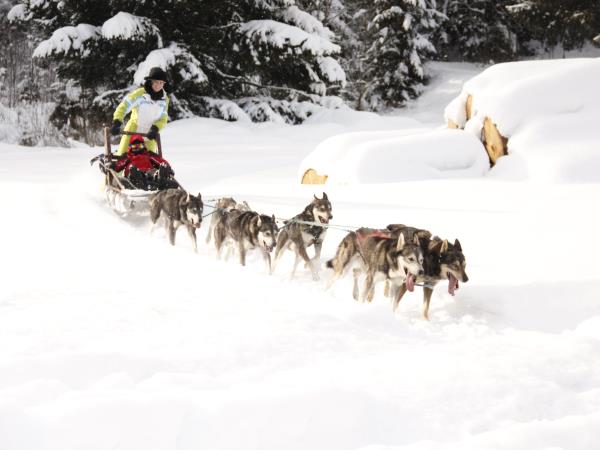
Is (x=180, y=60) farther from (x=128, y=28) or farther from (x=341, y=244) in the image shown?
(x=341, y=244)

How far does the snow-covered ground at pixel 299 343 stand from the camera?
2346 mm

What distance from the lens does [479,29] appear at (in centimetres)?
2862

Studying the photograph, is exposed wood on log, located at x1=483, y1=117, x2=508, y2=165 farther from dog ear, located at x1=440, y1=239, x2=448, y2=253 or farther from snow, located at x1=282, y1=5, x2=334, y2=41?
snow, located at x1=282, y1=5, x2=334, y2=41

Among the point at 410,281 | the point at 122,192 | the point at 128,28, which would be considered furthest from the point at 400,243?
the point at 128,28

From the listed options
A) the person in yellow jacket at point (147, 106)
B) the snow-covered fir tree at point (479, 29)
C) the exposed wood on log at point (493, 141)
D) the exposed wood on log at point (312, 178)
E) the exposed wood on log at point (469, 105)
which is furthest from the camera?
the snow-covered fir tree at point (479, 29)

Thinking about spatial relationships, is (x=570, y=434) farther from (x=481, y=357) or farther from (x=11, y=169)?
(x=11, y=169)

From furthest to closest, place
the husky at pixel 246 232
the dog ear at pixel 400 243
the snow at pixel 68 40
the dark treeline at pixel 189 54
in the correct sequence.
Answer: the dark treeline at pixel 189 54
the snow at pixel 68 40
the husky at pixel 246 232
the dog ear at pixel 400 243

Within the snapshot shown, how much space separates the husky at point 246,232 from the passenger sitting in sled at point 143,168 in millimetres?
1827

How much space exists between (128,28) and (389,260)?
12935 millimetres

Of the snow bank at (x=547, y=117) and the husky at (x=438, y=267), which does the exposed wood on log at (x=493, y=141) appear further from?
the husky at (x=438, y=267)

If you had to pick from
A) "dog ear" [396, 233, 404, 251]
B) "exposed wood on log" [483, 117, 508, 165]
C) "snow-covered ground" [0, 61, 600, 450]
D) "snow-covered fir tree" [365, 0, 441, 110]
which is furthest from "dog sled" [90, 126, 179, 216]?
"snow-covered fir tree" [365, 0, 441, 110]

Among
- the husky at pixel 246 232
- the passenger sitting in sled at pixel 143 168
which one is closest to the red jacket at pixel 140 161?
the passenger sitting in sled at pixel 143 168

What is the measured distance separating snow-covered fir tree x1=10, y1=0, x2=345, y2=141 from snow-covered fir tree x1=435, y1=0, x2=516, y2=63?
13.0 m

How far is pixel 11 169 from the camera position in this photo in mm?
11594
